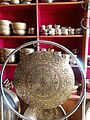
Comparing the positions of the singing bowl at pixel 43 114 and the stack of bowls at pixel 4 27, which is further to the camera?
the stack of bowls at pixel 4 27

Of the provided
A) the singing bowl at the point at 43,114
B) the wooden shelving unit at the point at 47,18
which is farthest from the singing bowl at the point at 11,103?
the wooden shelving unit at the point at 47,18

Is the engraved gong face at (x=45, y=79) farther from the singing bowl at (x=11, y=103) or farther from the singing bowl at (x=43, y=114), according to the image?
the singing bowl at (x=11, y=103)

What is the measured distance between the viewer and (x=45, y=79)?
1.60m

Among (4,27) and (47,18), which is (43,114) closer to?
(4,27)

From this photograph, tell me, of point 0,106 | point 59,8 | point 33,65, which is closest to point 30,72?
point 33,65

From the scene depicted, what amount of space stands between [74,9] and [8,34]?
81 centimetres

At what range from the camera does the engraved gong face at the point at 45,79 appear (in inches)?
62.7

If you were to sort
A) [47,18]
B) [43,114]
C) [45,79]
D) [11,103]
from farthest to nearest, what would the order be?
1. [47,18]
2. [11,103]
3. [43,114]
4. [45,79]

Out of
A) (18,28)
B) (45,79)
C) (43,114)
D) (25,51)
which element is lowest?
(43,114)

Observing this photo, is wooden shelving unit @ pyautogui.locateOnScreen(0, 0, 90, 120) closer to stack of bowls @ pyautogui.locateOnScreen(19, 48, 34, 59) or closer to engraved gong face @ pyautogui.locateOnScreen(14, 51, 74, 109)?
stack of bowls @ pyautogui.locateOnScreen(19, 48, 34, 59)

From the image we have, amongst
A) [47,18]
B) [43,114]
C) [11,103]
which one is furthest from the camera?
[47,18]

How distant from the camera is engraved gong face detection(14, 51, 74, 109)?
62.7 inches

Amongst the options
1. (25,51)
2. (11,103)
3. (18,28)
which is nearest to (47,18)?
(18,28)

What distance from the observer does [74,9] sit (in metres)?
2.38
